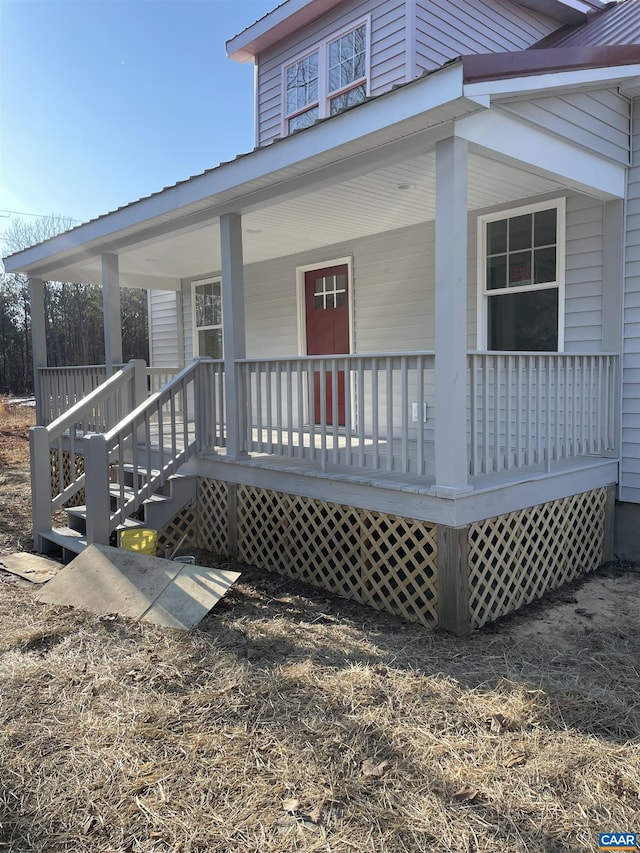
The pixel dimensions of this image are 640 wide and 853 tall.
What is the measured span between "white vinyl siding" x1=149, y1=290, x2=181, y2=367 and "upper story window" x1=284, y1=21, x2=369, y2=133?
12.8 feet

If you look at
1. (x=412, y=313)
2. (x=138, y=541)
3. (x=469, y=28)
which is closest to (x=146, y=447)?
(x=138, y=541)

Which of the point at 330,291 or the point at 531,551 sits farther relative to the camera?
the point at 330,291

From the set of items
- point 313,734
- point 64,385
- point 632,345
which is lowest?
point 313,734

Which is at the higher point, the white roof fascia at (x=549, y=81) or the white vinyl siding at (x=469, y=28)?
→ the white vinyl siding at (x=469, y=28)

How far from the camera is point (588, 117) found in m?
4.96

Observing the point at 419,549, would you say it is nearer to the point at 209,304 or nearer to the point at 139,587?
the point at 139,587

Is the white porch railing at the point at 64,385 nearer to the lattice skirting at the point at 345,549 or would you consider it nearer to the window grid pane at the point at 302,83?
the lattice skirting at the point at 345,549

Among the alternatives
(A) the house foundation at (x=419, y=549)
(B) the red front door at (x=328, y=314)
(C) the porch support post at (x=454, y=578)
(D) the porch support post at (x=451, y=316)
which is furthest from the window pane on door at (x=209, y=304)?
(C) the porch support post at (x=454, y=578)

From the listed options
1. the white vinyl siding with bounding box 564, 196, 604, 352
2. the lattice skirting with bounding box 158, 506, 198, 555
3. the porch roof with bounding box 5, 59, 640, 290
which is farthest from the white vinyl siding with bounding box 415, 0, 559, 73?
the lattice skirting with bounding box 158, 506, 198, 555

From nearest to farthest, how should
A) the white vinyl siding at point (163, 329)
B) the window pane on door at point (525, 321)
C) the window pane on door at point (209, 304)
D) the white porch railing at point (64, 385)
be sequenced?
the window pane on door at point (525, 321), the white porch railing at point (64, 385), the window pane on door at point (209, 304), the white vinyl siding at point (163, 329)

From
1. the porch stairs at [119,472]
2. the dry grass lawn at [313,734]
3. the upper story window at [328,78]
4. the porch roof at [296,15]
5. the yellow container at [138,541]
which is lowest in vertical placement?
the dry grass lawn at [313,734]

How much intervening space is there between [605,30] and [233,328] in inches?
202

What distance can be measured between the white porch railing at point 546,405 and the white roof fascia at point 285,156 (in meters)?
1.62

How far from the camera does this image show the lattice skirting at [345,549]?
174 inches
